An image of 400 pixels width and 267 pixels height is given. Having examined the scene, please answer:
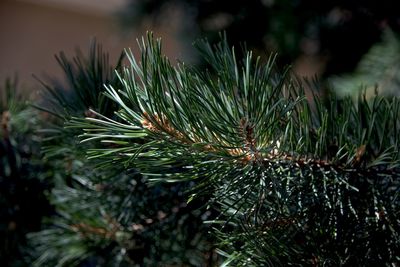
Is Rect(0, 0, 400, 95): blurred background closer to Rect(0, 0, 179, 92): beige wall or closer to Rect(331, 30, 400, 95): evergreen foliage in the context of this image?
Rect(331, 30, 400, 95): evergreen foliage

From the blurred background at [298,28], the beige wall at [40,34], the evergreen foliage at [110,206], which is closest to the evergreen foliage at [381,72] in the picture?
the blurred background at [298,28]

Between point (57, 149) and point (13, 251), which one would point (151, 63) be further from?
point (13, 251)

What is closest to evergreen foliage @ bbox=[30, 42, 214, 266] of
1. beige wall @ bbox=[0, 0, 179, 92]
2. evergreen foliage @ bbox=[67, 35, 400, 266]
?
evergreen foliage @ bbox=[67, 35, 400, 266]

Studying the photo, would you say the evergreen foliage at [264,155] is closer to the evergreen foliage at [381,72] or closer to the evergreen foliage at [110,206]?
the evergreen foliage at [110,206]

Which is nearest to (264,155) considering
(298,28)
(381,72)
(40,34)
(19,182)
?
(19,182)

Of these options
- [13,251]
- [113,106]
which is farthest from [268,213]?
[13,251]
